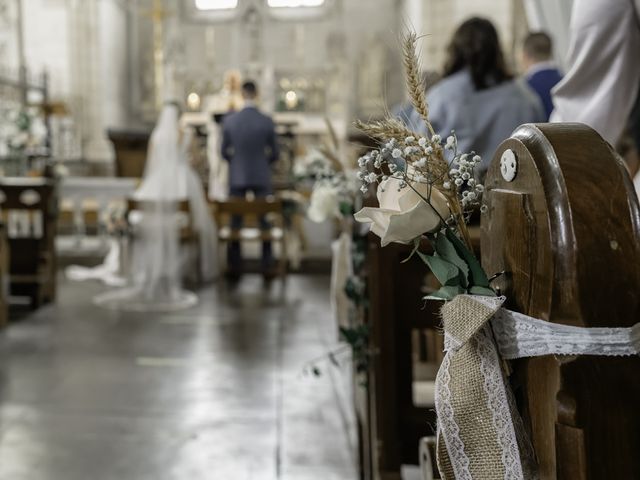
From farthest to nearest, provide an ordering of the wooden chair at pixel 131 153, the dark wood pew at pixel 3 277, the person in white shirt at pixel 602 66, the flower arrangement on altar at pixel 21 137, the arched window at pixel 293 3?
1. the arched window at pixel 293 3
2. the wooden chair at pixel 131 153
3. the flower arrangement on altar at pixel 21 137
4. the dark wood pew at pixel 3 277
5. the person in white shirt at pixel 602 66

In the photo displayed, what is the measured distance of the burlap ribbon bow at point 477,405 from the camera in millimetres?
882

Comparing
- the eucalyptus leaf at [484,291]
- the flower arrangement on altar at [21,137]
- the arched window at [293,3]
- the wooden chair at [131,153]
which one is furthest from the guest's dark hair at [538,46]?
the arched window at [293,3]

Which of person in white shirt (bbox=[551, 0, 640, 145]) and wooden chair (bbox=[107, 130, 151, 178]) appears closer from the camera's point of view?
person in white shirt (bbox=[551, 0, 640, 145])

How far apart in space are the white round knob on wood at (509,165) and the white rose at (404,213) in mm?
97

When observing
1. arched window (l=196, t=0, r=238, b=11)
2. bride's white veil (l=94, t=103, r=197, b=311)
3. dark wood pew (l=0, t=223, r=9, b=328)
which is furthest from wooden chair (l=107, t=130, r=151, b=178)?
dark wood pew (l=0, t=223, r=9, b=328)

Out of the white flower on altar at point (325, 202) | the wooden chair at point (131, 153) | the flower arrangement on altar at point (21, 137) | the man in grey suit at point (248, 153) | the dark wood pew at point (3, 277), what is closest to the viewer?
the white flower on altar at point (325, 202)

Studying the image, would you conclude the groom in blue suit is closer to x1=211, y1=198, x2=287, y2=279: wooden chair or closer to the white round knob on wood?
the white round knob on wood

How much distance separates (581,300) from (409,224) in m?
0.24

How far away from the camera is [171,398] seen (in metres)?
3.64

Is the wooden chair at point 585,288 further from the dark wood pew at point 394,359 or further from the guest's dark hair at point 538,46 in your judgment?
the guest's dark hair at point 538,46

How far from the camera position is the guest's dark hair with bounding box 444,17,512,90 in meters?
3.09

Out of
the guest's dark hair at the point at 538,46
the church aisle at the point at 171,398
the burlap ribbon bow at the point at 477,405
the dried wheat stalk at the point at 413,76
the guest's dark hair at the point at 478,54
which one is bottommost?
the church aisle at the point at 171,398

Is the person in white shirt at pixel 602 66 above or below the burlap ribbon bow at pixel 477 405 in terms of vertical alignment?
above

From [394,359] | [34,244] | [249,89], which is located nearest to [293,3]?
[249,89]
